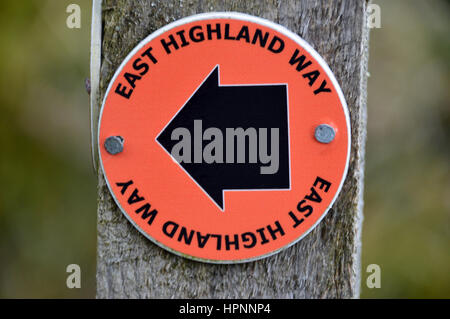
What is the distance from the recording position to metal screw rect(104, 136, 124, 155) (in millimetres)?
841

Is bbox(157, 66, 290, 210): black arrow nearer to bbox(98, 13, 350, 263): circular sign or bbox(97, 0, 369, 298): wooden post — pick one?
bbox(98, 13, 350, 263): circular sign

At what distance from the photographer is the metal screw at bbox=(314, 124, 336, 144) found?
803 mm

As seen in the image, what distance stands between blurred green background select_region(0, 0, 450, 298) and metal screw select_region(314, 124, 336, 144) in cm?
153

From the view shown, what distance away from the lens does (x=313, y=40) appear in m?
0.82

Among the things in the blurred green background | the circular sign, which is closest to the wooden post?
the circular sign

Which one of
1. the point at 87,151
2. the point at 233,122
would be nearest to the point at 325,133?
the point at 233,122

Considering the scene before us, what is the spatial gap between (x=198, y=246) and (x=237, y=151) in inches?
6.8

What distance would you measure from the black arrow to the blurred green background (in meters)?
1.55

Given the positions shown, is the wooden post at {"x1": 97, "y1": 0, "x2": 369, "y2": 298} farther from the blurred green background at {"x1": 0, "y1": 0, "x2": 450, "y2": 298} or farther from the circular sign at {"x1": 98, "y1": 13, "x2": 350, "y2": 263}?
the blurred green background at {"x1": 0, "y1": 0, "x2": 450, "y2": 298}

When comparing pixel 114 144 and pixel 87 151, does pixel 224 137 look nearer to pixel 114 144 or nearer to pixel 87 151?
pixel 114 144

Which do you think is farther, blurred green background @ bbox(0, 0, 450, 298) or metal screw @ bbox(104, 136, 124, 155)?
blurred green background @ bbox(0, 0, 450, 298)

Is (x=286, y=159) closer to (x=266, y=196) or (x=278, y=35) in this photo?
(x=266, y=196)
